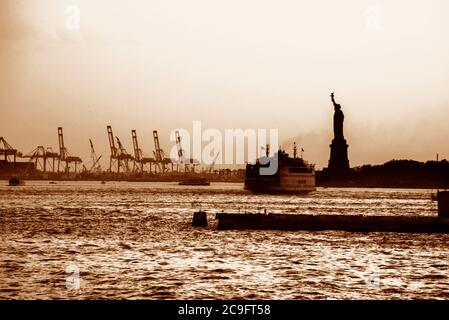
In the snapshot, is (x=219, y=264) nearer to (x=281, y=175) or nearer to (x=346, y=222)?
(x=346, y=222)

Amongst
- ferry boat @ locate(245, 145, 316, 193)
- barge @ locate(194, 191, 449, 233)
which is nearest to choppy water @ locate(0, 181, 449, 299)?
barge @ locate(194, 191, 449, 233)

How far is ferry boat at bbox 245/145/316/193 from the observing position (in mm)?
179125

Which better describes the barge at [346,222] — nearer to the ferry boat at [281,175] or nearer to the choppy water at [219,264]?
the choppy water at [219,264]

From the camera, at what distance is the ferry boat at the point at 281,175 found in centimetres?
17912

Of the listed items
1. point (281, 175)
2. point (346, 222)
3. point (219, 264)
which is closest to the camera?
point (219, 264)

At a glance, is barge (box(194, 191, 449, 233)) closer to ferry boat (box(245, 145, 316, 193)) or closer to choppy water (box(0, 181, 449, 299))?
choppy water (box(0, 181, 449, 299))

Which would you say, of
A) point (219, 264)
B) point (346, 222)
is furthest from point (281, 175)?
point (219, 264)

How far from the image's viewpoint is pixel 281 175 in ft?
A: 586

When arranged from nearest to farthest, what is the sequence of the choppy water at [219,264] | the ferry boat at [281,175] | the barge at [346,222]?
the choppy water at [219,264] → the barge at [346,222] → the ferry boat at [281,175]

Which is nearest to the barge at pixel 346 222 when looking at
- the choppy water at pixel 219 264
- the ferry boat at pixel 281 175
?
the choppy water at pixel 219 264

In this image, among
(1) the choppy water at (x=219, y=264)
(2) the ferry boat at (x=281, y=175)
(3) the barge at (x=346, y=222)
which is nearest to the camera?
(1) the choppy water at (x=219, y=264)
